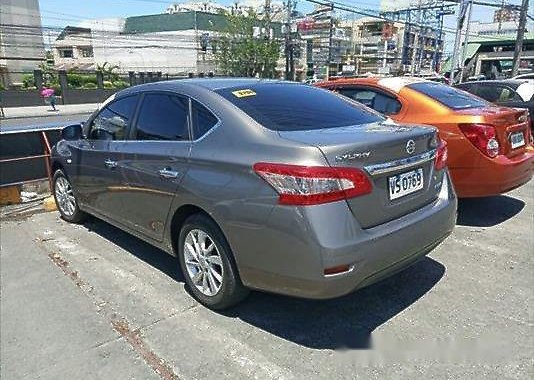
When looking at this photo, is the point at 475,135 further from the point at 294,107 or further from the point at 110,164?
the point at 110,164

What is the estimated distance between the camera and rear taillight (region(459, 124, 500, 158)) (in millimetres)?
4121

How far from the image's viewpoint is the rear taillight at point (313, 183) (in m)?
2.27

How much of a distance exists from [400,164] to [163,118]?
1791 mm

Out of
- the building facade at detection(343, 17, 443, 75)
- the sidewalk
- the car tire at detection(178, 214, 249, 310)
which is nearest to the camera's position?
the car tire at detection(178, 214, 249, 310)

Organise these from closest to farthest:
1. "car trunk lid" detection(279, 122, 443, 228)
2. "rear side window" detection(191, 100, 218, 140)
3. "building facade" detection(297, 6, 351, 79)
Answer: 1. "car trunk lid" detection(279, 122, 443, 228)
2. "rear side window" detection(191, 100, 218, 140)
3. "building facade" detection(297, 6, 351, 79)

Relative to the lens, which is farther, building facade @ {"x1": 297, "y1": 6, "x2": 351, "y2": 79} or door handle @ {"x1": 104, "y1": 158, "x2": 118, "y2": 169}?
building facade @ {"x1": 297, "y1": 6, "x2": 351, "y2": 79}

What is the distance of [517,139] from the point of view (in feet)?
14.6

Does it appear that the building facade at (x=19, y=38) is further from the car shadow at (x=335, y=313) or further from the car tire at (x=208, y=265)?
the car shadow at (x=335, y=313)

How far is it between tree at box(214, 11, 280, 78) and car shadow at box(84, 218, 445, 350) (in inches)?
1994

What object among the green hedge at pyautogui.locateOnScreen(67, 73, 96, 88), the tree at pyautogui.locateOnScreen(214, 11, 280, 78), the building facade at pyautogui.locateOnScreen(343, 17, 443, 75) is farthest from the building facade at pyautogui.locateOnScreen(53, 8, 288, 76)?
the building facade at pyautogui.locateOnScreen(343, 17, 443, 75)

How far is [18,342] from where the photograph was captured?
2.76m

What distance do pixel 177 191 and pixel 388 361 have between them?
1.72 meters

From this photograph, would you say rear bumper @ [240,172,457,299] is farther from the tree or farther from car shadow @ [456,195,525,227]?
the tree

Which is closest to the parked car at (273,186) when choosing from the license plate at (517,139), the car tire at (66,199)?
the car tire at (66,199)
